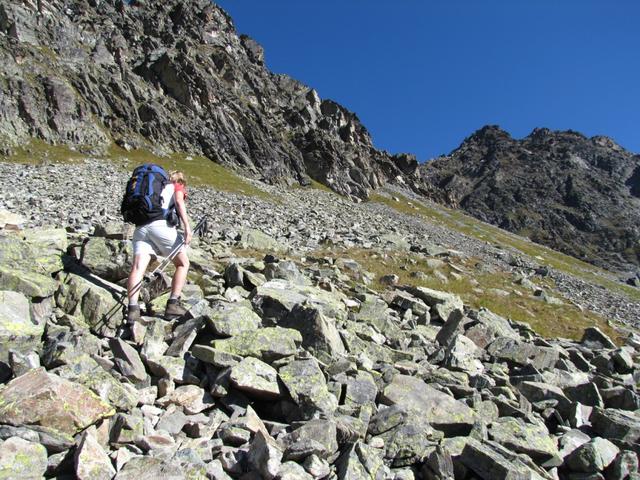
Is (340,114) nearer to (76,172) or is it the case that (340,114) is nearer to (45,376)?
(76,172)

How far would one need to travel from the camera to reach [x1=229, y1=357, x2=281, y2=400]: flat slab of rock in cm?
599

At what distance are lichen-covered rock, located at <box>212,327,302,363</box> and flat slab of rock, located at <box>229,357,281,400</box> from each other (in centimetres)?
45

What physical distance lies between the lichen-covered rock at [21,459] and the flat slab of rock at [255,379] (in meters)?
2.37

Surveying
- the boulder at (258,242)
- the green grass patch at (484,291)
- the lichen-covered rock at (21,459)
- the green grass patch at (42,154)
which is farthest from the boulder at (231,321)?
the green grass patch at (42,154)

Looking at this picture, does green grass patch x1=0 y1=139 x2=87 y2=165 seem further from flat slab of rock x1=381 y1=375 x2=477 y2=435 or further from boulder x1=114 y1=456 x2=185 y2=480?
boulder x1=114 y1=456 x2=185 y2=480

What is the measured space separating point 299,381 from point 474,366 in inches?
211

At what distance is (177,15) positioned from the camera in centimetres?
13138

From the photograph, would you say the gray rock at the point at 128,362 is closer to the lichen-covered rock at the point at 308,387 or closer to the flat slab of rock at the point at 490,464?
the lichen-covered rock at the point at 308,387

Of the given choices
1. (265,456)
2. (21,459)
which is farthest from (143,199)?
(265,456)

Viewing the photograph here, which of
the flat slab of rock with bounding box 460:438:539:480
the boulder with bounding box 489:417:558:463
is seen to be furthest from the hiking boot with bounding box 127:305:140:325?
the boulder with bounding box 489:417:558:463

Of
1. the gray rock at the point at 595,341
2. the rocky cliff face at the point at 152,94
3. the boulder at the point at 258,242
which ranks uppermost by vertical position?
the rocky cliff face at the point at 152,94

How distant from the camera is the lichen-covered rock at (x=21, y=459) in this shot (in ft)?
12.9

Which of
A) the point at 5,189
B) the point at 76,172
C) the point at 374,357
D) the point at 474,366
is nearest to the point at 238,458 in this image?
the point at 374,357

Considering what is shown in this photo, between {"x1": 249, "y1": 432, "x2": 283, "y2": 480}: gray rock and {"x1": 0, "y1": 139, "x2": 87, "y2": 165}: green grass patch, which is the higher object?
{"x1": 249, "y1": 432, "x2": 283, "y2": 480}: gray rock
